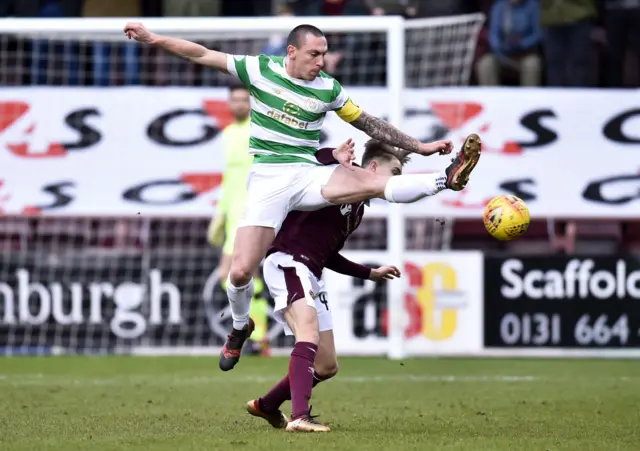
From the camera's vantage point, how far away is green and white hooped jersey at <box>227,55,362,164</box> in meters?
7.79

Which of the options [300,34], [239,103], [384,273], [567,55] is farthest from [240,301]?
[567,55]

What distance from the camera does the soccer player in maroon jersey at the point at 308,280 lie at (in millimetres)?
7301

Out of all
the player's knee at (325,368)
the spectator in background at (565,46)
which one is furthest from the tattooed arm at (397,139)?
the spectator in background at (565,46)

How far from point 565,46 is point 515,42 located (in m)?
0.55

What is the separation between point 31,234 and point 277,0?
13.2 ft

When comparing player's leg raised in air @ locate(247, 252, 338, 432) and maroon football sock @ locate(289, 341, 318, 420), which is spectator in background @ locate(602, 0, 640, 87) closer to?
player's leg raised in air @ locate(247, 252, 338, 432)

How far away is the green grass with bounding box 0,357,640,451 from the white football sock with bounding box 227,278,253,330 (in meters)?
0.61

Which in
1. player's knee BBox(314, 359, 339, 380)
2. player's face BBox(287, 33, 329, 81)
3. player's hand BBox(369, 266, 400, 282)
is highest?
player's face BBox(287, 33, 329, 81)

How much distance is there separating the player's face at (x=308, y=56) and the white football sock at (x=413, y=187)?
0.87m

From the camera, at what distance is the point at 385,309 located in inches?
529

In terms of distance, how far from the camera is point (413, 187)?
725 centimetres

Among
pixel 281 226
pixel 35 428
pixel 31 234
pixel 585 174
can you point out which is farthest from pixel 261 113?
pixel 31 234

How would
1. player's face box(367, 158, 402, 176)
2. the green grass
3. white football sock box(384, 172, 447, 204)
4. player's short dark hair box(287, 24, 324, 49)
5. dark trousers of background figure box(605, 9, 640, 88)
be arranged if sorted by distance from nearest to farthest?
1. the green grass
2. white football sock box(384, 172, 447, 204)
3. player's short dark hair box(287, 24, 324, 49)
4. player's face box(367, 158, 402, 176)
5. dark trousers of background figure box(605, 9, 640, 88)

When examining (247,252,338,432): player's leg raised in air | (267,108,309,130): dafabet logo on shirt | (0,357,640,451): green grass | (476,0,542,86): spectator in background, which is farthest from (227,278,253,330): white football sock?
(476,0,542,86): spectator in background
